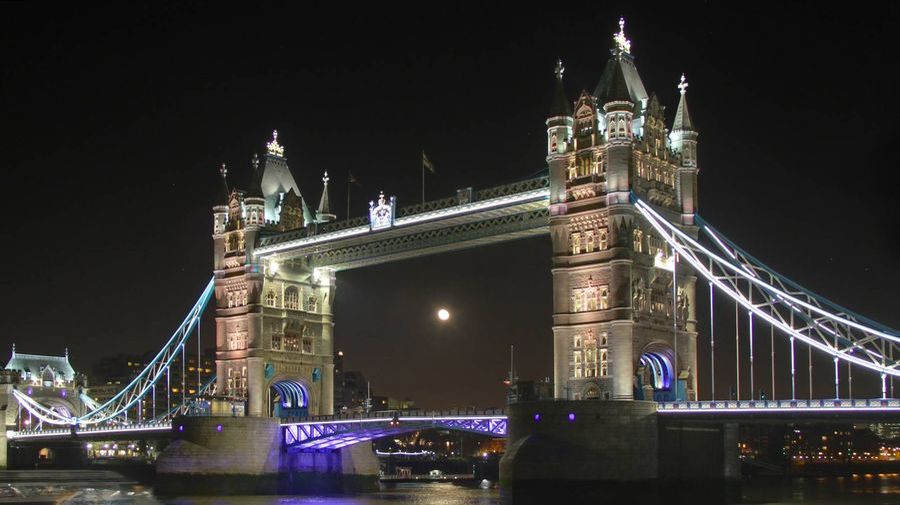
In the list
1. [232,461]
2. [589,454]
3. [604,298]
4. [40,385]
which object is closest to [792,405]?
[589,454]

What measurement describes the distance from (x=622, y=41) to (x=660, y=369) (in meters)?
17.9

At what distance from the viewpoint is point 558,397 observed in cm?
6631

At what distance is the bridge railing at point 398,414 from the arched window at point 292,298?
8885 mm

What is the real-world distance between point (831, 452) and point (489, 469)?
80981 mm

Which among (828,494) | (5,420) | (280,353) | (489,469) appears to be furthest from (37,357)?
(828,494)

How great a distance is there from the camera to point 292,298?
296ft

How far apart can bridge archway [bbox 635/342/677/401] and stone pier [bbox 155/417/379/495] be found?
2744cm

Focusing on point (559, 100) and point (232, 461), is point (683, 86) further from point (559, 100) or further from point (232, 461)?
point (232, 461)

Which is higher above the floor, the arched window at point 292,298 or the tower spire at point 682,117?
the tower spire at point 682,117

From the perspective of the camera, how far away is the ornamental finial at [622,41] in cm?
6831

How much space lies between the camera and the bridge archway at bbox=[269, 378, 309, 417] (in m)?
90.4

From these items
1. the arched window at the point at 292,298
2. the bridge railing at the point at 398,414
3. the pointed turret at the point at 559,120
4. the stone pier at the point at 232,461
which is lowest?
the stone pier at the point at 232,461

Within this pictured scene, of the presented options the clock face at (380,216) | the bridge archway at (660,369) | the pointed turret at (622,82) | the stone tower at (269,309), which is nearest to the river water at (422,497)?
the bridge archway at (660,369)

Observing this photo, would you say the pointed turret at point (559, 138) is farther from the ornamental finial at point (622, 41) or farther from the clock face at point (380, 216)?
the clock face at point (380, 216)
